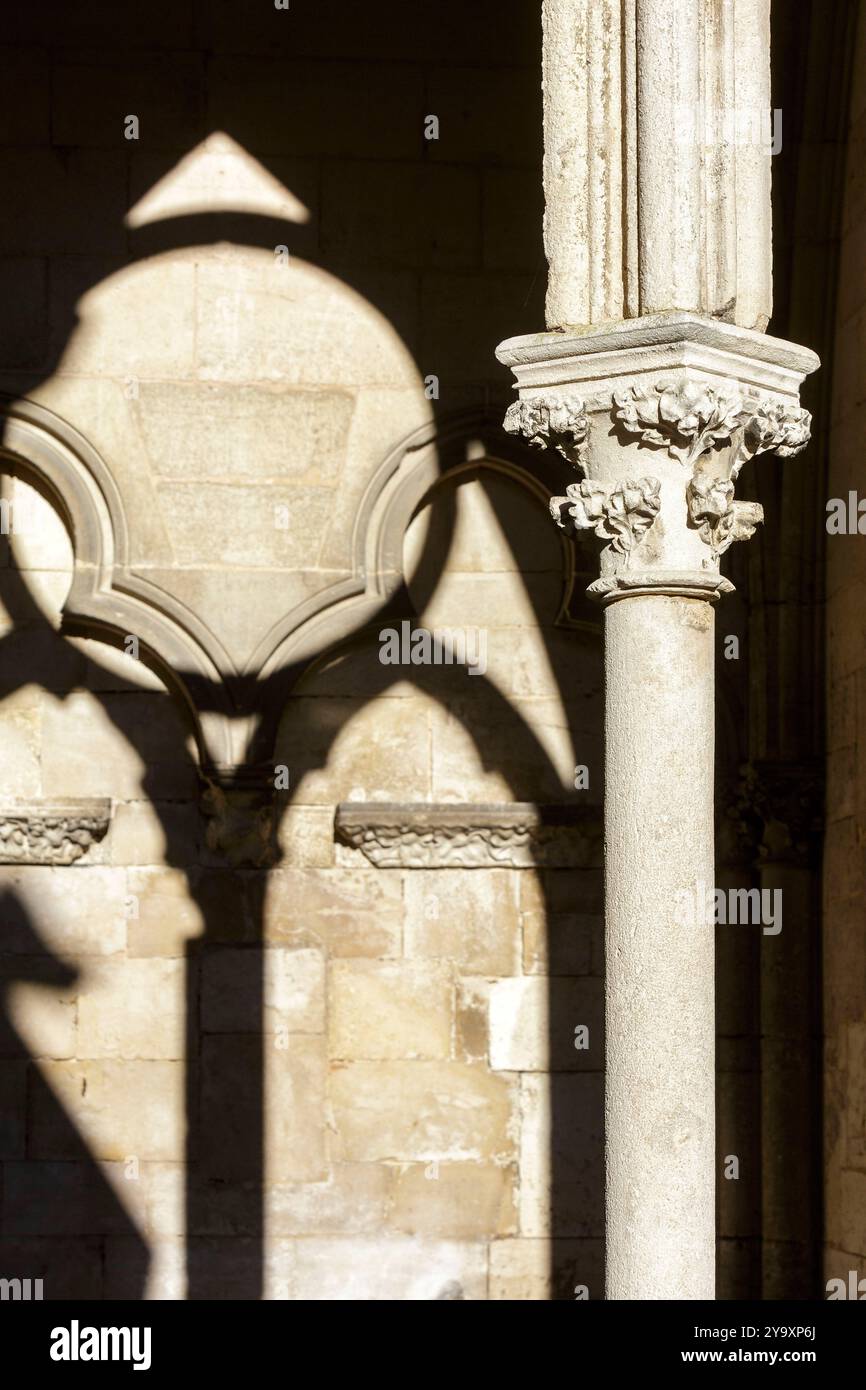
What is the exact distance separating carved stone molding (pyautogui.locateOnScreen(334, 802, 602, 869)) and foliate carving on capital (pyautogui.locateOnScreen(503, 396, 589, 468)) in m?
3.11

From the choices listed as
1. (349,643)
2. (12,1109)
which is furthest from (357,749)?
(12,1109)

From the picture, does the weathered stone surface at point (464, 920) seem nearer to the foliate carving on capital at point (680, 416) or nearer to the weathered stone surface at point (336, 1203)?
the weathered stone surface at point (336, 1203)

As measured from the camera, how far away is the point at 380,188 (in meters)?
9.60

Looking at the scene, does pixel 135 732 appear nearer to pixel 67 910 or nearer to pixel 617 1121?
pixel 67 910

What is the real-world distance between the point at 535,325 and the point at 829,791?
225 cm

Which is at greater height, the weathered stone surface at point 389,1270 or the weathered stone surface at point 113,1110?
the weathered stone surface at point 113,1110

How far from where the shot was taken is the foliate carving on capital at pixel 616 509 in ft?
20.5

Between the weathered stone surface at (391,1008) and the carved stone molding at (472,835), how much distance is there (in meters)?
0.43

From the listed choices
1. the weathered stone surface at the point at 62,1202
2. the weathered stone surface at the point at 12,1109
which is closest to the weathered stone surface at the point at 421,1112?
the weathered stone surface at the point at 62,1202

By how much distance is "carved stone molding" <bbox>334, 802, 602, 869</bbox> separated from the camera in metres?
9.31

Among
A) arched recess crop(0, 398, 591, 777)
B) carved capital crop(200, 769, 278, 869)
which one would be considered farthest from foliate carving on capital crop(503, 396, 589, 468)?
carved capital crop(200, 769, 278, 869)

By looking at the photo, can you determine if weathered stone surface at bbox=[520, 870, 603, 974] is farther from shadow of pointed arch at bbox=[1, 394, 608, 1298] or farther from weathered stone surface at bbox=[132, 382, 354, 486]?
weathered stone surface at bbox=[132, 382, 354, 486]

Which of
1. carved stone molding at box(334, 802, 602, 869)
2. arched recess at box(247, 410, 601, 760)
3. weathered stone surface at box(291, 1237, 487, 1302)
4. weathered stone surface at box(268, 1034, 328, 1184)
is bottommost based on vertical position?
weathered stone surface at box(291, 1237, 487, 1302)
